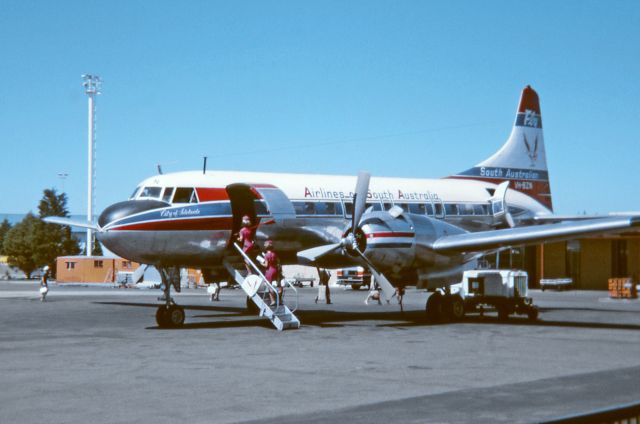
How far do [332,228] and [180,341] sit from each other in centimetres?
740

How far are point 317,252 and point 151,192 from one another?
482 centimetres

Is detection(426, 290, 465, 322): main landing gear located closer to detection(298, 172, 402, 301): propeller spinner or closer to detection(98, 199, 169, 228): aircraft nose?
detection(298, 172, 402, 301): propeller spinner

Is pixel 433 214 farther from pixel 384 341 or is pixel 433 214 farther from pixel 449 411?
pixel 449 411

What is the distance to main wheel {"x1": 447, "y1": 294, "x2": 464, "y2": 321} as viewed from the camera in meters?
22.6

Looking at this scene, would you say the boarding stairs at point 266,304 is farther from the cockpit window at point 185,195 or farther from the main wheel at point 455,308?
the main wheel at point 455,308

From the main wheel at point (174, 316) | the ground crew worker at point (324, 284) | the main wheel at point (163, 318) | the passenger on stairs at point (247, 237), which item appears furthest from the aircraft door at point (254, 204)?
the ground crew worker at point (324, 284)

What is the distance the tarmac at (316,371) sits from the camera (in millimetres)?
8844

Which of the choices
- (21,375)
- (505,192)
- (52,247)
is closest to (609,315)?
(505,192)

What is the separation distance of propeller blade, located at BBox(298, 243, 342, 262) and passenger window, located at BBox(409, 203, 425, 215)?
4728mm

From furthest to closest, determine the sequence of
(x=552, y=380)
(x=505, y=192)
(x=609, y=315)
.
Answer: (x=505, y=192), (x=609, y=315), (x=552, y=380)

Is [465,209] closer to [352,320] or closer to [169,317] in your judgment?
[352,320]

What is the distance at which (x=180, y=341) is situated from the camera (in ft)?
53.8

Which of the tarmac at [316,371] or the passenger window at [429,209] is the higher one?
the passenger window at [429,209]

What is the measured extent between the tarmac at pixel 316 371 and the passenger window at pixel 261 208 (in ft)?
10.2
